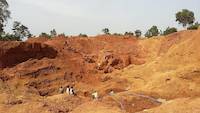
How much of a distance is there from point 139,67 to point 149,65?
1.04 meters

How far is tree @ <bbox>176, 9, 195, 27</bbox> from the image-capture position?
55.5 meters

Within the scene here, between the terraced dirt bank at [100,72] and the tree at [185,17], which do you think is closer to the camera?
the terraced dirt bank at [100,72]

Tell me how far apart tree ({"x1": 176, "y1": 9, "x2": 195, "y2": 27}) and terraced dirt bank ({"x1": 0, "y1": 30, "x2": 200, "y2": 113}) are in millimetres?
11271

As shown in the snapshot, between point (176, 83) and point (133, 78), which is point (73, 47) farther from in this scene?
point (176, 83)

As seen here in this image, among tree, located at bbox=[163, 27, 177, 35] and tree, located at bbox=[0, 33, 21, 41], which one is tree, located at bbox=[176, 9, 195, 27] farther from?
tree, located at bbox=[0, 33, 21, 41]

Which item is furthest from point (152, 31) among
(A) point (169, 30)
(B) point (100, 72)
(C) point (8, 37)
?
(B) point (100, 72)

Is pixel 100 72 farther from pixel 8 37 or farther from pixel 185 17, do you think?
pixel 185 17

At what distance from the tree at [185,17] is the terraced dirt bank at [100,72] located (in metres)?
11.3

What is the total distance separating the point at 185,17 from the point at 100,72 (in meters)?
19.5

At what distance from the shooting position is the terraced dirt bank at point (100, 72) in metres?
26.6

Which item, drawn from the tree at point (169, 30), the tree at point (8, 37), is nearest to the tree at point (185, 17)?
the tree at point (169, 30)

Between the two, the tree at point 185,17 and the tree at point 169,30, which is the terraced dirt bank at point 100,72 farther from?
the tree at point 185,17

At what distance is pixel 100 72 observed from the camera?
40031mm

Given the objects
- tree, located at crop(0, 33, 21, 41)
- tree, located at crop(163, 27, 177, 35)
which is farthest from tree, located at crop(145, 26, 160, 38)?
tree, located at crop(0, 33, 21, 41)
